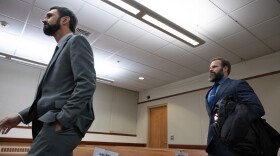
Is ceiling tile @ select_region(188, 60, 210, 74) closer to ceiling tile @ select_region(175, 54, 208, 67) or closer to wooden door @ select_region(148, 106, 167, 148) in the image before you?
ceiling tile @ select_region(175, 54, 208, 67)

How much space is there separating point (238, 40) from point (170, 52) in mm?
1403

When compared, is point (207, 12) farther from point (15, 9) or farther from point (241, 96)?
point (15, 9)

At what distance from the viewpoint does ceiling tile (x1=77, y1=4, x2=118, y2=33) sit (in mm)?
3283

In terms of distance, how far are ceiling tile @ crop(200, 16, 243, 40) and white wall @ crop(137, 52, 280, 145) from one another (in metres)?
1.42

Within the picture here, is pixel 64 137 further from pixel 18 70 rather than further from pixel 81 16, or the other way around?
pixel 18 70

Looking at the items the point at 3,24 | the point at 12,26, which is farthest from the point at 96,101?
the point at 3,24

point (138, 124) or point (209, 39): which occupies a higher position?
point (209, 39)

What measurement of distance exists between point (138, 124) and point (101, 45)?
3.95 meters

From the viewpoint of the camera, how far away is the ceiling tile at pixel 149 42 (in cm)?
403

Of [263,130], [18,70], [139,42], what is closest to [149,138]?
[139,42]

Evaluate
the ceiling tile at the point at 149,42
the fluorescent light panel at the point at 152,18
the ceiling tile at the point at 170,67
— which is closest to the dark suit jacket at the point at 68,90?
the fluorescent light panel at the point at 152,18

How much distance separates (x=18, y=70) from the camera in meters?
5.50

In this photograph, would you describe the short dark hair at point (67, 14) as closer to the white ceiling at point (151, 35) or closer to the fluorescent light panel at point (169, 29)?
the fluorescent light panel at point (169, 29)

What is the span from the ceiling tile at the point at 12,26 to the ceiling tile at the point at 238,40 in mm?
3941
